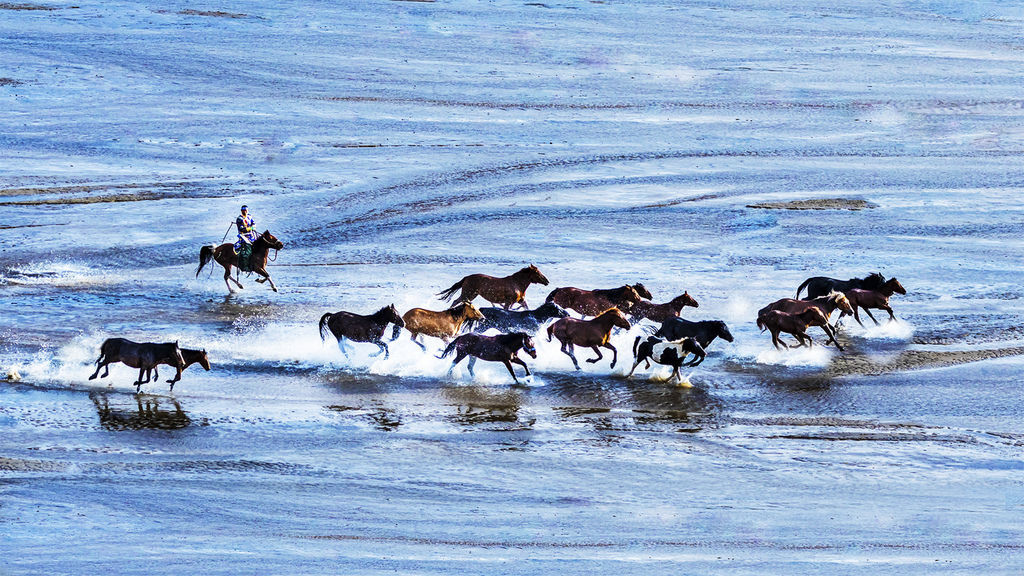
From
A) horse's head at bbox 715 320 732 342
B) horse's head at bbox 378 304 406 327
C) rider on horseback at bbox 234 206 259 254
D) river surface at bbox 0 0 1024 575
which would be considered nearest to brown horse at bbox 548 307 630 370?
river surface at bbox 0 0 1024 575

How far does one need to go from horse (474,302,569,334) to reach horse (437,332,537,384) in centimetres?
113

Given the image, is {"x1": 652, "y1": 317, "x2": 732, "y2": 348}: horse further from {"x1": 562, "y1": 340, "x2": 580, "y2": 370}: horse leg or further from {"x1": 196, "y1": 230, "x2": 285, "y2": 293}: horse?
{"x1": 196, "y1": 230, "x2": 285, "y2": 293}: horse

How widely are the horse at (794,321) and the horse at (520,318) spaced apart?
2551 mm

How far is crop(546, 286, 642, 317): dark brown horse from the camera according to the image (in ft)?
60.7

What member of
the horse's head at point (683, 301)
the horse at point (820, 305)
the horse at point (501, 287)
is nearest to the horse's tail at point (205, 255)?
the horse at point (501, 287)

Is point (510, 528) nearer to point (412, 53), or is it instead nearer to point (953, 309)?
point (953, 309)

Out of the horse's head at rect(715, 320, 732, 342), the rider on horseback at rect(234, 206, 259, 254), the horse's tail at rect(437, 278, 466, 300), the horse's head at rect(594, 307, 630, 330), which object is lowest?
the horse's head at rect(715, 320, 732, 342)

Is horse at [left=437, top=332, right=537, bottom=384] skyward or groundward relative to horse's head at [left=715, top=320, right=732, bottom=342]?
groundward

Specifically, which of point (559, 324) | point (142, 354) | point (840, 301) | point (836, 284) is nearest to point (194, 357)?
point (142, 354)

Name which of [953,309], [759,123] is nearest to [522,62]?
[759,123]

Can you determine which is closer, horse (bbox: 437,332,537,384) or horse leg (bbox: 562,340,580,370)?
horse (bbox: 437,332,537,384)

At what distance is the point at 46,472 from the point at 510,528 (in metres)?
4.69

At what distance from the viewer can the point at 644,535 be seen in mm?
12797

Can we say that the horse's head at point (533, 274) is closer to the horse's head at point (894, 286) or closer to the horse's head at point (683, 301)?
the horse's head at point (683, 301)
